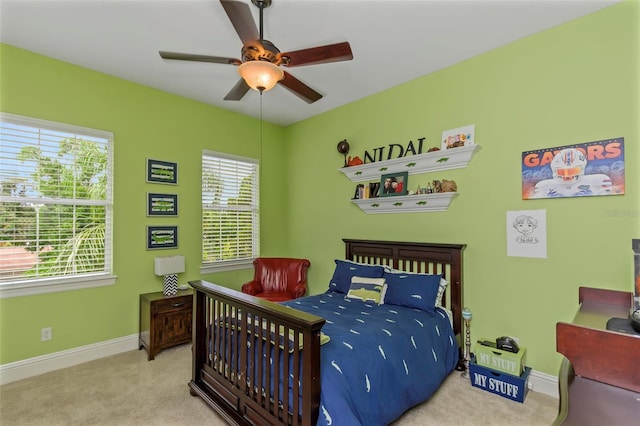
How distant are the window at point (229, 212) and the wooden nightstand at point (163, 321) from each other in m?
0.70

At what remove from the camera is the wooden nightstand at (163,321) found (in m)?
3.17

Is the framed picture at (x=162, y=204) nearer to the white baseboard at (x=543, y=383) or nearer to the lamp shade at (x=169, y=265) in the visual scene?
the lamp shade at (x=169, y=265)

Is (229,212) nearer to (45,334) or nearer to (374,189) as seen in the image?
(374,189)

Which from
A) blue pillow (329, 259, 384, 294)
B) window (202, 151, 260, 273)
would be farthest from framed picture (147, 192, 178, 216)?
blue pillow (329, 259, 384, 294)

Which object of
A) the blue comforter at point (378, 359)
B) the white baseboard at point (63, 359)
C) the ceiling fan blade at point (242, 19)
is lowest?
the white baseboard at point (63, 359)

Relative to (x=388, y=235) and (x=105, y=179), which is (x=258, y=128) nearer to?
(x=105, y=179)

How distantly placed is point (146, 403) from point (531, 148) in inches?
146

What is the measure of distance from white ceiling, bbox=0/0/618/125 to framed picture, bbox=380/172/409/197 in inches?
42.0

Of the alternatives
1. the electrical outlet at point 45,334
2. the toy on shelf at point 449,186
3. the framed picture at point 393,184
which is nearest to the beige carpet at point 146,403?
the electrical outlet at point 45,334

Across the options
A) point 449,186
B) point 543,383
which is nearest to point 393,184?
point 449,186

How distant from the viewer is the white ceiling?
7.40 feet

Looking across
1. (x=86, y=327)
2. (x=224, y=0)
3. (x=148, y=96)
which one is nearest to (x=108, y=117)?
(x=148, y=96)

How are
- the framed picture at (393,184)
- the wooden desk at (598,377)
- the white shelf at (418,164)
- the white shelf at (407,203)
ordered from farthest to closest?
the framed picture at (393,184), the white shelf at (407,203), the white shelf at (418,164), the wooden desk at (598,377)

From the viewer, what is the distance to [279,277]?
13.4ft
